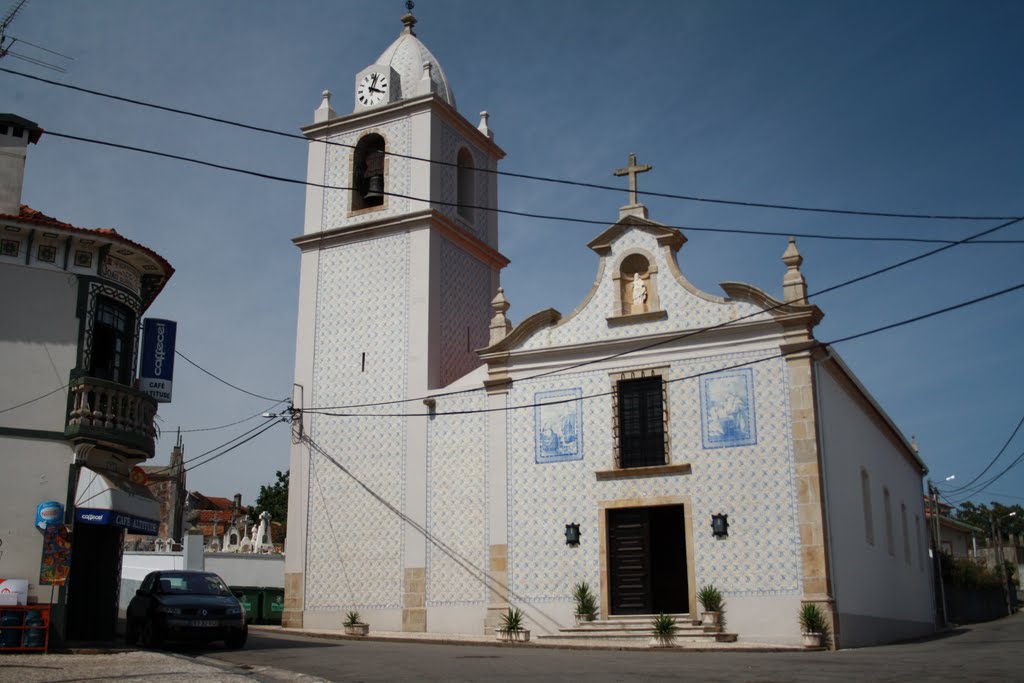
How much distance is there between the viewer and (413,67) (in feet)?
102

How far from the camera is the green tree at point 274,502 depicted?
2296 inches

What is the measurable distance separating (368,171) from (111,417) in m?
13.4

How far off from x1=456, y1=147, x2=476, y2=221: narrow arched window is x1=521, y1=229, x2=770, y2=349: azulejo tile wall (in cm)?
702

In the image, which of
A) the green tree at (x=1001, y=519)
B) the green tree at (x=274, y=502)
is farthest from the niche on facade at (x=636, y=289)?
the green tree at (x=1001, y=519)

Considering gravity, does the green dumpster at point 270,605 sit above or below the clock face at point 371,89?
below

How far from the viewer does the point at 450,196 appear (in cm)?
2969

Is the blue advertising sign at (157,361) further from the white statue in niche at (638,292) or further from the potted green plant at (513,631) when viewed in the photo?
the white statue in niche at (638,292)

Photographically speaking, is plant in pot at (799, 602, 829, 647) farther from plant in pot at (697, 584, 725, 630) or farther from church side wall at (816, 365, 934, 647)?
plant in pot at (697, 584, 725, 630)

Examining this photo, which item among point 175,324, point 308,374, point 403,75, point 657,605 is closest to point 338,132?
point 403,75

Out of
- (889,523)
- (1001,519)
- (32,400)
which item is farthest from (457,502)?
(1001,519)

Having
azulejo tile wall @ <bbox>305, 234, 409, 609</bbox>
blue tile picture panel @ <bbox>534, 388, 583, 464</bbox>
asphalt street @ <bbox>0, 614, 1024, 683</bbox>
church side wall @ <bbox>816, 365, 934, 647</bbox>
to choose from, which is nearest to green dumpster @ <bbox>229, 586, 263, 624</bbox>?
azulejo tile wall @ <bbox>305, 234, 409, 609</bbox>

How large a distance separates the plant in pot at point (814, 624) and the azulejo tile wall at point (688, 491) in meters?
Result: 0.67

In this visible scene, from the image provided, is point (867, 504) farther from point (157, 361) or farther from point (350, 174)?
point (157, 361)

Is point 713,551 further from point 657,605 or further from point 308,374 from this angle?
point 308,374
